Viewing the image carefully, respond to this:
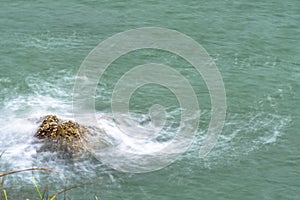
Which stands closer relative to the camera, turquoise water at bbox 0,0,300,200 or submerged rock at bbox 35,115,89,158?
turquoise water at bbox 0,0,300,200

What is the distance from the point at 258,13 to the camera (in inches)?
845

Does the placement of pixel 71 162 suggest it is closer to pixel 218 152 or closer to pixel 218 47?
pixel 218 152

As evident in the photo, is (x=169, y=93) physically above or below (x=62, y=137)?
above

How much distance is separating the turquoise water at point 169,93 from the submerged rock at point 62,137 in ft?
1.00

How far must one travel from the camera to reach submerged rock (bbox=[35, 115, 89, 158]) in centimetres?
1371

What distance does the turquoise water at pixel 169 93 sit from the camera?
A: 13008 millimetres

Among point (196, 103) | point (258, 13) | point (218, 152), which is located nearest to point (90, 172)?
point (218, 152)

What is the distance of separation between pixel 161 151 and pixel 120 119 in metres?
1.60

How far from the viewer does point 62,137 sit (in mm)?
13898

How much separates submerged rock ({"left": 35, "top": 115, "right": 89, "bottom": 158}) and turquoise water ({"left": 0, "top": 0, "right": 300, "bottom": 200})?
304 mm

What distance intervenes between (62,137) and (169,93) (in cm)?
383

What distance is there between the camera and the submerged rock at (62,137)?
13.7 m

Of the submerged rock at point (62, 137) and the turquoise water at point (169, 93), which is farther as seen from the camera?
the submerged rock at point (62, 137)

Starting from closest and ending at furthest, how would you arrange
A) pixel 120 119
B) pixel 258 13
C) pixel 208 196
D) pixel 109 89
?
pixel 208 196 < pixel 120 119 < pixel 109 89 < pixel 258 13
